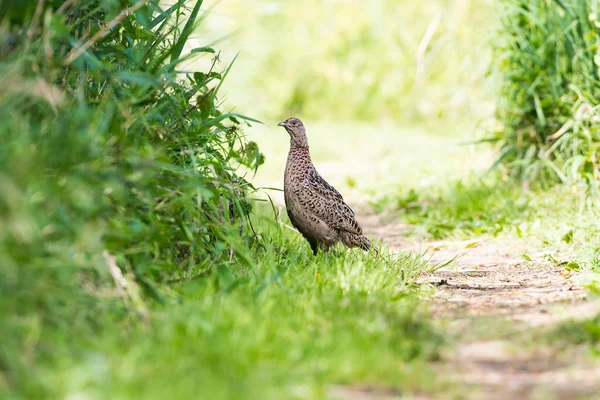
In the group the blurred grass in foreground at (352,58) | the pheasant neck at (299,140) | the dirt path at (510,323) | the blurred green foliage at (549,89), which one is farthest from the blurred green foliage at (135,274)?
the blurred grass in foreground at (352,58)

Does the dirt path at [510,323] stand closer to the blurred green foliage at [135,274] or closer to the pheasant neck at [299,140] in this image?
the blurred green foliage at [135,274]

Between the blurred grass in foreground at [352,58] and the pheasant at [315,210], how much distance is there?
882cm

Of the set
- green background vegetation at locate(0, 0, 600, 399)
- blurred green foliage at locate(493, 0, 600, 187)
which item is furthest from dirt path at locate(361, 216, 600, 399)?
blurred green foliage at locate(493, 0, 600, 187)

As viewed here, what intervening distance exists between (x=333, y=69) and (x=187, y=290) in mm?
12778

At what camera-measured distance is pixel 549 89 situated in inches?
310

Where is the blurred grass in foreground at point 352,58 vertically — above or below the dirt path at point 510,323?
above

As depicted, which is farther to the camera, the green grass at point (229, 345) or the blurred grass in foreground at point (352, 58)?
the blurred grass in foreground at point (352, 58)

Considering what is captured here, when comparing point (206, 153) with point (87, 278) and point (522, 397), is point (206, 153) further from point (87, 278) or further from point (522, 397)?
point (522, 397)

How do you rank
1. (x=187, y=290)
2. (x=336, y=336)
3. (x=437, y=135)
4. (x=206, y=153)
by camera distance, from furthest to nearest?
(x=437, y=135) → (x=206, y=153) → (x=187, y=290) → (x=336, y=336)

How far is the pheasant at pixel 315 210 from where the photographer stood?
5.72 metres

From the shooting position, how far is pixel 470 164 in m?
10.3

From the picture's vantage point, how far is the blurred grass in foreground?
15211mm

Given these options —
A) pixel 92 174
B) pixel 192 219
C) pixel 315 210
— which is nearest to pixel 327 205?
pixel 315 210

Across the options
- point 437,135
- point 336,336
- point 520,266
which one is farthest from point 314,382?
point 437,135
